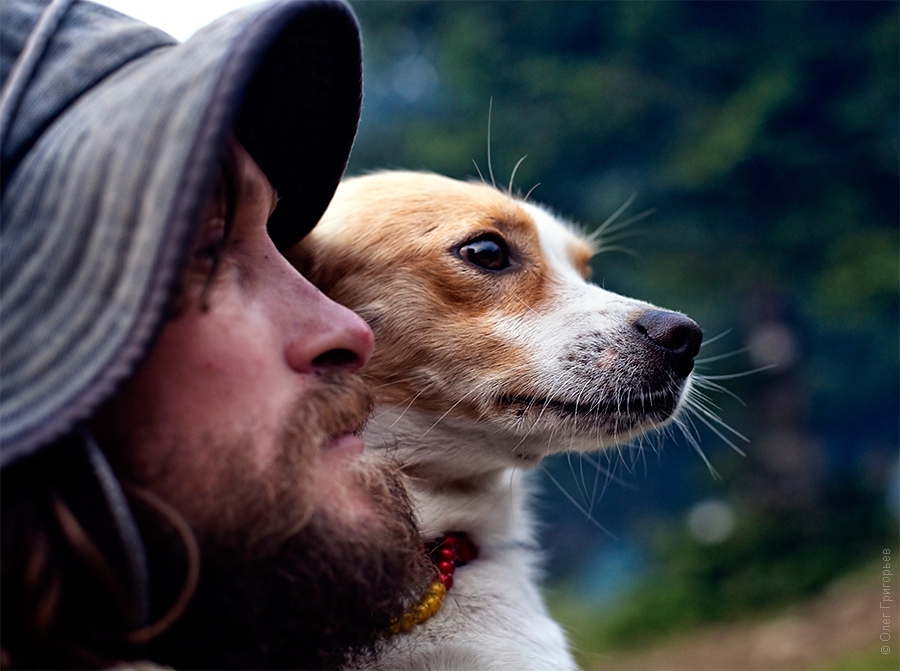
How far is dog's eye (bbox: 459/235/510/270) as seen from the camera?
236 centimetres

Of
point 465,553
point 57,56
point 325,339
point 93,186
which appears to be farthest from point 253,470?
point 465,553

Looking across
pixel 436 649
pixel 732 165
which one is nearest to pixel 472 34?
pixel 732 165

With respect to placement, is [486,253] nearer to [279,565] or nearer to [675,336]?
[675,336]

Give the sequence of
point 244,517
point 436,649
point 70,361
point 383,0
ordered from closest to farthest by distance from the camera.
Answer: point 70,361
point 244,517
point 436,649
point 383,0

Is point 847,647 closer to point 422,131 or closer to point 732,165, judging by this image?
point 732,165

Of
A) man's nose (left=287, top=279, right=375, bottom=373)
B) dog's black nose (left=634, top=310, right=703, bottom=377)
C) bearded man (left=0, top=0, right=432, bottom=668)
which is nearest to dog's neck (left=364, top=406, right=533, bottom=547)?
dog's black nose (left=634, top=310, right=703, bottom=377)

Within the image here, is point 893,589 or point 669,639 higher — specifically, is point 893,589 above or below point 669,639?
above

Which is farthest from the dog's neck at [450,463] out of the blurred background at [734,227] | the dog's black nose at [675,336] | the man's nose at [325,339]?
the blurred background at [734,227]

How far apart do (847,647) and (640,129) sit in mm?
5829

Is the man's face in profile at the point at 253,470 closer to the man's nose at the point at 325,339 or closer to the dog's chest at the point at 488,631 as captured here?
the man's nose at the point at 325,339

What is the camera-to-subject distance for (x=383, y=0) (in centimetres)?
1183

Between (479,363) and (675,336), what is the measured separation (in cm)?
49

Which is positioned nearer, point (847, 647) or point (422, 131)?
point (847, 647)

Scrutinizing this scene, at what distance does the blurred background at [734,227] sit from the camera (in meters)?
8.77
